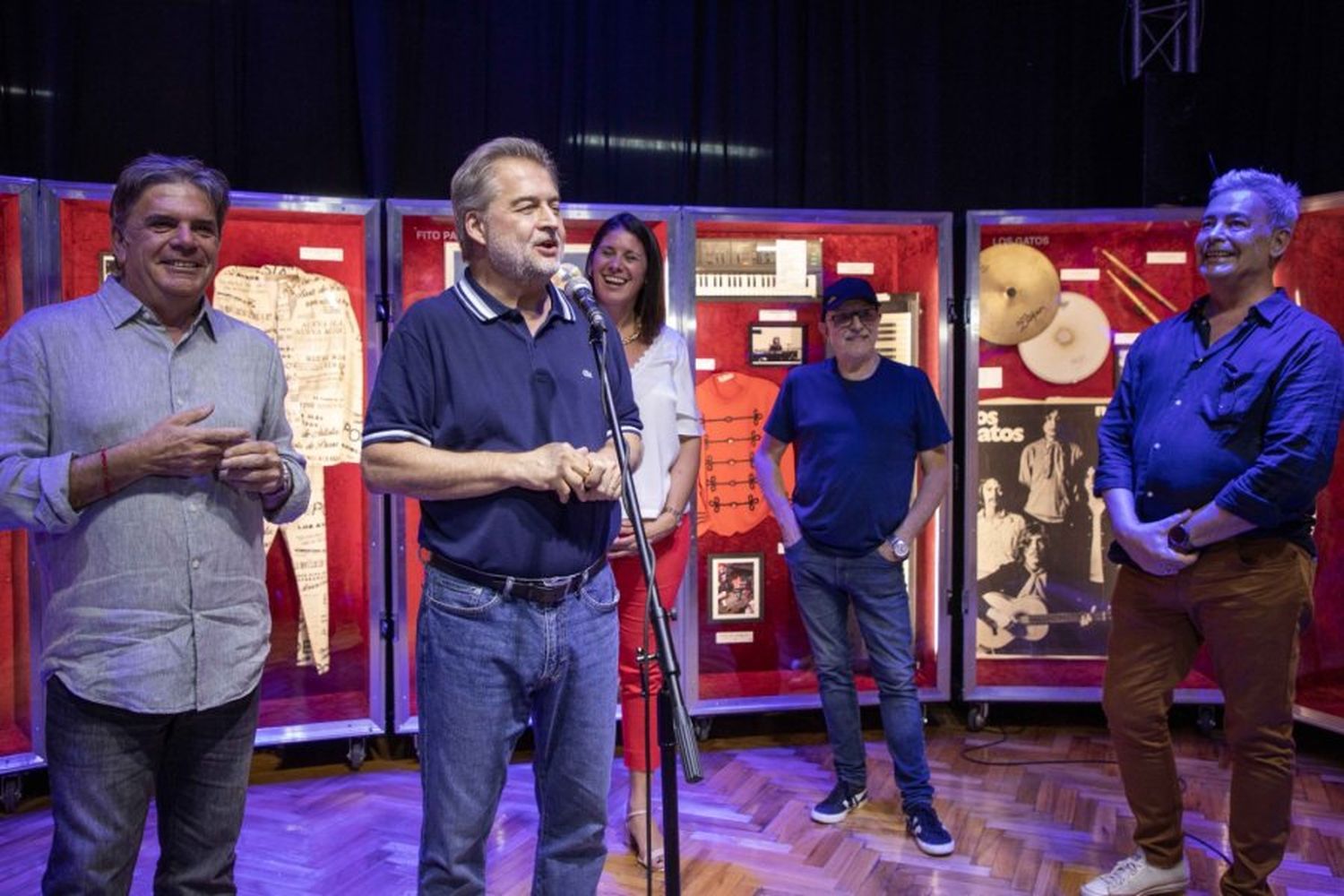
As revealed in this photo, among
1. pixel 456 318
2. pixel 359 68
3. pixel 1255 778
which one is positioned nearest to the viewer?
pixel 456 318

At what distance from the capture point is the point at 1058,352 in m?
4.37

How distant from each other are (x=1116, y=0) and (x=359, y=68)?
3667 millimetres

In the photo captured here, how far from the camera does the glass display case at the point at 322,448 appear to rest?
3781 mm

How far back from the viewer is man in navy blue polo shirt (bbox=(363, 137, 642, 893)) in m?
1.80

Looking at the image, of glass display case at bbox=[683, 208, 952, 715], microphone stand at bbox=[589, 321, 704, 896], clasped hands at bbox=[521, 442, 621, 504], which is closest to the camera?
microphone stand at bbox=[589, 321, 704, 896]

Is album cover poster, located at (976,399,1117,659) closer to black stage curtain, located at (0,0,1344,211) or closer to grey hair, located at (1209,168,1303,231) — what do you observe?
black stage curtain, located at (0,0,1344,211)

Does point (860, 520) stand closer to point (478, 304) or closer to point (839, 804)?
point (839, 804)

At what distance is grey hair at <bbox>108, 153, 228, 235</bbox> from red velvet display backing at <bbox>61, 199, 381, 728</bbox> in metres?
1.78

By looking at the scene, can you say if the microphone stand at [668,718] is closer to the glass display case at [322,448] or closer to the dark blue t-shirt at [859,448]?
the dark blue t-shirt at [859,448]

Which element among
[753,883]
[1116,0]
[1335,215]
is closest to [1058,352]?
[1335,215]

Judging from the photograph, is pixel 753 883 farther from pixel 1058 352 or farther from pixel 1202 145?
pixel 1202 145

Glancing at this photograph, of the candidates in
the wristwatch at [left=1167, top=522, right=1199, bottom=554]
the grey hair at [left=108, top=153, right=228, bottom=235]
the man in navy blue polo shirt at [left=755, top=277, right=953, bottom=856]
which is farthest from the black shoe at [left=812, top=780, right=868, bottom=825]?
the grey hair at [left=108, top=153, right=228, bottom=235]

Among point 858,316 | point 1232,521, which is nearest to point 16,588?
point 858,316

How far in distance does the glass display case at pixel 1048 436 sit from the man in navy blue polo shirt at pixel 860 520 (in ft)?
3.27
